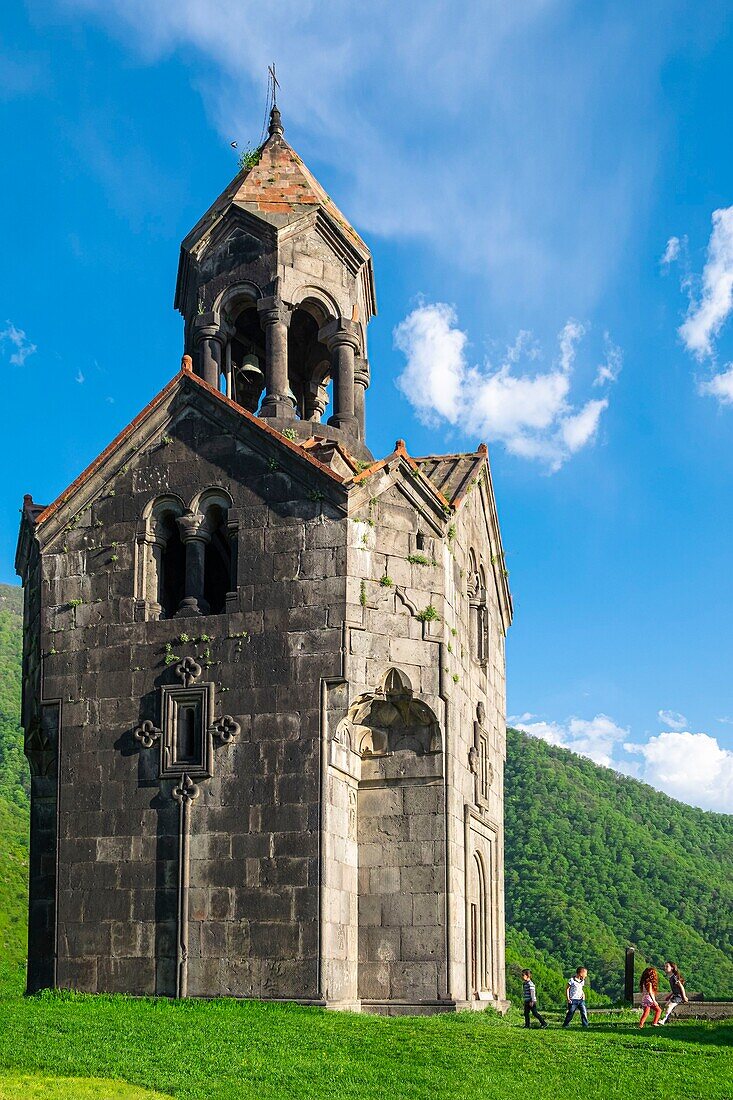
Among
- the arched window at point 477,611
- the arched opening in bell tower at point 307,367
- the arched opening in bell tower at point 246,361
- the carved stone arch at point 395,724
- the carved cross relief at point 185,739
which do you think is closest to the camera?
the carved cross relief at point 185,739

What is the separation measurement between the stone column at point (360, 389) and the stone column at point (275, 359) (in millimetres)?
1160

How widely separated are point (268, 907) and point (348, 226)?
1118 centimetres

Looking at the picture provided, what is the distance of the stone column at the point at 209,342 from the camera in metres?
20.0

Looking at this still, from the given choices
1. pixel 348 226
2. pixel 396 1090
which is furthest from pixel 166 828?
pixel 348 226

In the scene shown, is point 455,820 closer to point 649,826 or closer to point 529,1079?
point 529,1079

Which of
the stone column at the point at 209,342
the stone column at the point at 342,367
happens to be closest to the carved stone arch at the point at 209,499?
the stone column at the point at 209,342

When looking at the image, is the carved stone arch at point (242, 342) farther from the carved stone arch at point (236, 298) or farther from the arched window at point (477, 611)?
the arched window at point (477, 611)

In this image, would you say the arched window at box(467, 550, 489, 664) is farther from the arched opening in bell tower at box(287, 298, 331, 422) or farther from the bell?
the bell

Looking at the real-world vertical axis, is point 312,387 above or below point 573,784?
above

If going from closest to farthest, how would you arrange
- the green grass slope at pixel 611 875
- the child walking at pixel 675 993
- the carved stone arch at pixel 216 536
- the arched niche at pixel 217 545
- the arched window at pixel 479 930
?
the carved stone arch at pixel 216 536, the arched niche at pixel 217 545, the arched window at pixel 479 930, the child walking at pixel 675 993, the green grass slope at pixel 611 875

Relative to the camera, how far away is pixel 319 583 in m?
16.5

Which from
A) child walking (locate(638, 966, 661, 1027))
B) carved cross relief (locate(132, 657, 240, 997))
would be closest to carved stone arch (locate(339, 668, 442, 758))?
carved cross relief (locate(132, 657, 240, 997))

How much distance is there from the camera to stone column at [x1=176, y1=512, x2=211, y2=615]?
57.2 ft

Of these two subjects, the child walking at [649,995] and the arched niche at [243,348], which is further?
the arched niche at [243,348]
